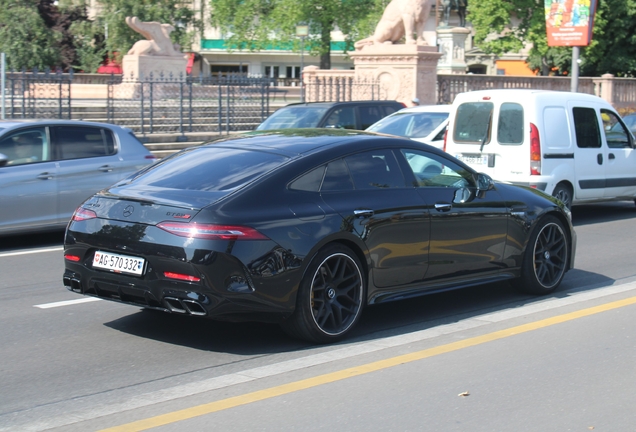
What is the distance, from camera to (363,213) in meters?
6.45

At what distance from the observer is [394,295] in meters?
6.75

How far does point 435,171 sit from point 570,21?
25279mm

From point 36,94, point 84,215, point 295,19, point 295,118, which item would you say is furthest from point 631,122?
point 295,19

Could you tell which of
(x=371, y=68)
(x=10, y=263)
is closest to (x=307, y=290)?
(x=10, y=263)

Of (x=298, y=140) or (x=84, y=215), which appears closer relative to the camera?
(x=84, y=215)

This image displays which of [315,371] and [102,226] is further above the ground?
[102,226]

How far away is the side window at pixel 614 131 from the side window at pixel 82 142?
7.32 meters

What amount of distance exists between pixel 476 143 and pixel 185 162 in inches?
275

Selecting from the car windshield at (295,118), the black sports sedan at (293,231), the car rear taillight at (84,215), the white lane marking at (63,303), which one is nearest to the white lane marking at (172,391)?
the black sports sedan at (293,231)

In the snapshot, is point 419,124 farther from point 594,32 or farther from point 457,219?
point 594,32

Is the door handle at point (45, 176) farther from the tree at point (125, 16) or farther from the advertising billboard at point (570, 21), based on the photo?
the tree at point (125, 16)

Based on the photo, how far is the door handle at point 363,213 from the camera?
21.0 ft

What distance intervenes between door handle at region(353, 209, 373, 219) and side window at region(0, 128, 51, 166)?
18.8ft

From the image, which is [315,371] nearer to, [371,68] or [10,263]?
[10,263]
